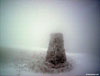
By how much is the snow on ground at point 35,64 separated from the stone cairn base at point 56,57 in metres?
0.07

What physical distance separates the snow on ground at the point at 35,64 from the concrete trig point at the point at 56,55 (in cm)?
9

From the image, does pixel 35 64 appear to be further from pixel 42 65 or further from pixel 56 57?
pixel 56 57

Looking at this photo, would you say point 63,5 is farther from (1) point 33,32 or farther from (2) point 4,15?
(2) point 4,15

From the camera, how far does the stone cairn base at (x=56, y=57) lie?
2.04m

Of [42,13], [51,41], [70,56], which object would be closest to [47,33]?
[51,41]

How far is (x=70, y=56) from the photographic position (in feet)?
6.89

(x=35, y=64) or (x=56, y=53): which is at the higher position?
(x=56, y=53)

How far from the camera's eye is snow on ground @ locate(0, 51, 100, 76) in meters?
2.05

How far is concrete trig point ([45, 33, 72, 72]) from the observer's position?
6.69 feet

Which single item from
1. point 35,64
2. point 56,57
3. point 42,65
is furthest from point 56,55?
point 35,64

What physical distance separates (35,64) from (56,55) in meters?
0.40

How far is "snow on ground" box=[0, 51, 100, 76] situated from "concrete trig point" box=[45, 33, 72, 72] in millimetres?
90

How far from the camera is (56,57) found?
2053mm

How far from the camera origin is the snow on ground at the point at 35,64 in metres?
2.05
